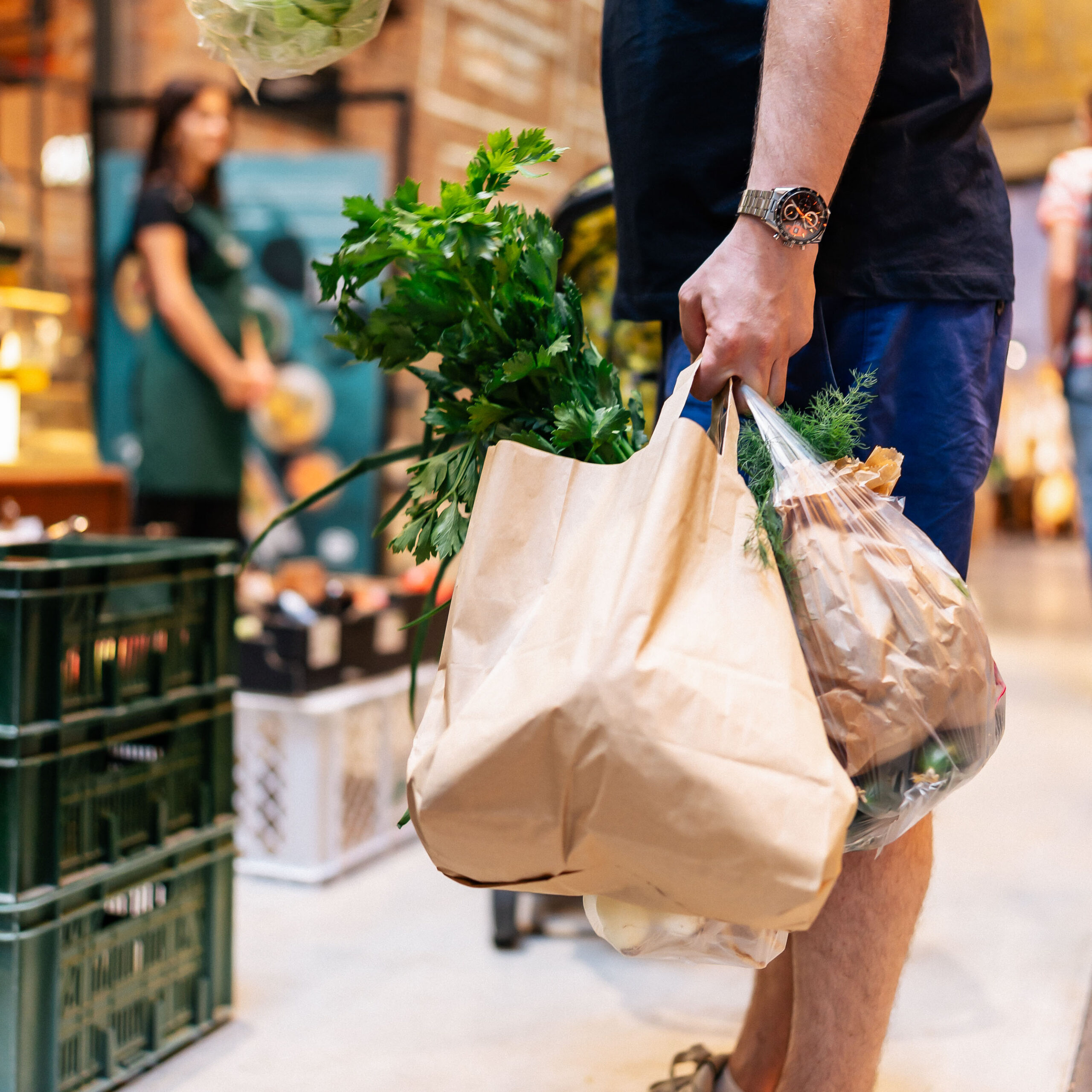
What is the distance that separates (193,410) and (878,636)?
2367mm

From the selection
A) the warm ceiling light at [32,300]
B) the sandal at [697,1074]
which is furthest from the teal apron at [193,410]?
the sandal at [697,1074]

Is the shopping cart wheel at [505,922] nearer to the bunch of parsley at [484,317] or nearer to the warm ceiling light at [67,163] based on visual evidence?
the bunch of parsley at [484,317]

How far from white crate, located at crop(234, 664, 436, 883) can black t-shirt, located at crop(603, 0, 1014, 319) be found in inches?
51.3

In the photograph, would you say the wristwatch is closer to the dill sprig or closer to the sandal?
the dill sprig

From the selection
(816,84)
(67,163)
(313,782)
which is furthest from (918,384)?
(67,163)

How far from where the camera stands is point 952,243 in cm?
104

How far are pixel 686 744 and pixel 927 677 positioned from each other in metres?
0.23

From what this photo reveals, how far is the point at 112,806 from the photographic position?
1369 mm

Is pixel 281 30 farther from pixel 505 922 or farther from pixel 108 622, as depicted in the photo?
pixel 505 922

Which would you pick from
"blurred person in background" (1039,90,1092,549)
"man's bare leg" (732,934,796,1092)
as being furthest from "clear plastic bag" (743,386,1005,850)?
"blurred person in background" (1039,90,1092,549)

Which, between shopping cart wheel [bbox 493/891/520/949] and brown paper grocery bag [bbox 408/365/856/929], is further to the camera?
shopping cart wheel [bbox 493/891/520/949]

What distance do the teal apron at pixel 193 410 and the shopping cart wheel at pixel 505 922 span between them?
1517mm

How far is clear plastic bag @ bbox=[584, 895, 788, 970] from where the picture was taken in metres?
0.89

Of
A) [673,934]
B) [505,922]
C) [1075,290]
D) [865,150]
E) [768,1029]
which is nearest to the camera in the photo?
[673,934]
